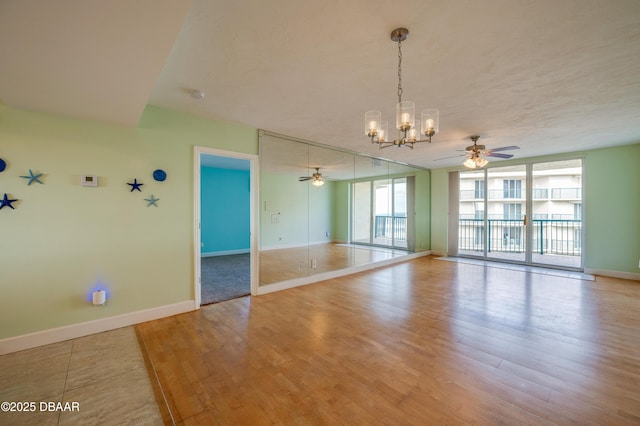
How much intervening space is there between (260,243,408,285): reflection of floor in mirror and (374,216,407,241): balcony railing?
42 cm

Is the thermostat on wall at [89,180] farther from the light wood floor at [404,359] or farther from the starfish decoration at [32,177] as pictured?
the light wood floor at [404,359]

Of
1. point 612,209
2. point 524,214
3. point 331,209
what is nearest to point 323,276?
point 331,209

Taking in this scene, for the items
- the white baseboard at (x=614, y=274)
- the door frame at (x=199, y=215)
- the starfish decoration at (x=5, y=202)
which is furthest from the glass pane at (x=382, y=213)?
the starfish decoration at (x=5, y=202)

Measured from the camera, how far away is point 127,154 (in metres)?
3.06

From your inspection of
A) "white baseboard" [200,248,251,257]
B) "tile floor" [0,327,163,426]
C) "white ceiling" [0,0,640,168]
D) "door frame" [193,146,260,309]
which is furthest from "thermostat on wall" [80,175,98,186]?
"white baseboard" [200,248,251,257]

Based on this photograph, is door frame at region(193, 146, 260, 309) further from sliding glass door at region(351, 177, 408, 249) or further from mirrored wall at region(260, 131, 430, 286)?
sliding glass door at region(351, 177, 408, 249)

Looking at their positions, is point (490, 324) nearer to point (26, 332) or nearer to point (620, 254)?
point (620, 254)

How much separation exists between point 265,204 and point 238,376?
2869 millimetres

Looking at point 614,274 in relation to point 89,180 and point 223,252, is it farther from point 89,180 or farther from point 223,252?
point 223,252

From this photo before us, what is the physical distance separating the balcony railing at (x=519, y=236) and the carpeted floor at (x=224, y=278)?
6254 mm

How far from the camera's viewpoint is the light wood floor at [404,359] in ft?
5.73

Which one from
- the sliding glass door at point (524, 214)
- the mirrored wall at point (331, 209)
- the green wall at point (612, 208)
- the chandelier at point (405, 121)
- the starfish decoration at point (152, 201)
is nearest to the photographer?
the chandelier at point (405, 121)

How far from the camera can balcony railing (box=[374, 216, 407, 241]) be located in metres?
6.87

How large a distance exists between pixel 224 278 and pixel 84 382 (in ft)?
9.81
